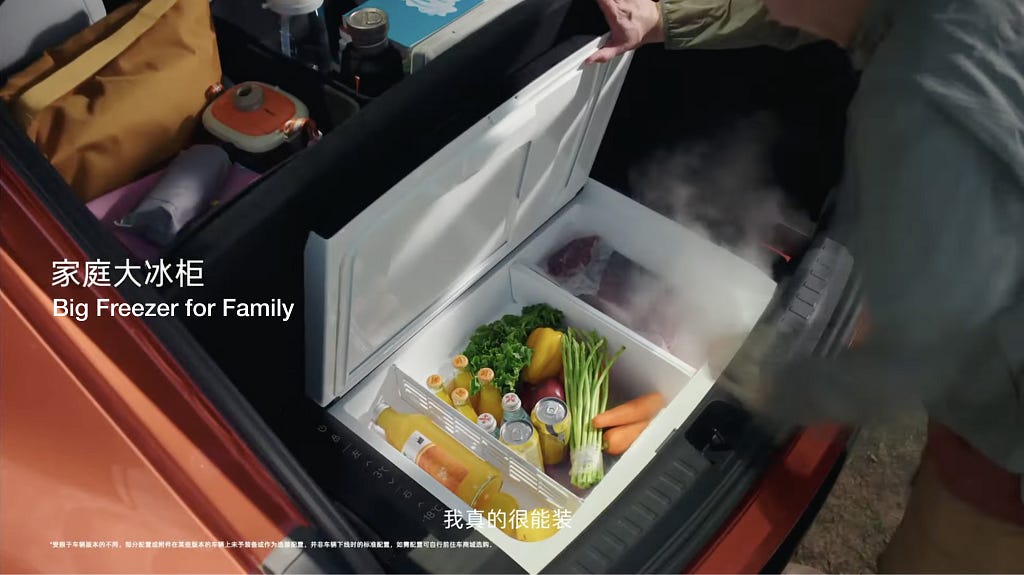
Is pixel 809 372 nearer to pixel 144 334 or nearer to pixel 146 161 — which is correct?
pixel 144 334

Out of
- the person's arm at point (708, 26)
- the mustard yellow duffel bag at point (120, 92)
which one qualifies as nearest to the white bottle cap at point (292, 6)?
the mustard yellow duffel bag at point (120, 92)

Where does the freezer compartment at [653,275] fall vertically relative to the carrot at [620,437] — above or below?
above

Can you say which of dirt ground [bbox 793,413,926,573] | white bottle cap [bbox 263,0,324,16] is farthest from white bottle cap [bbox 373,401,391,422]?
dirt ground [bbox 793,413,926,573]

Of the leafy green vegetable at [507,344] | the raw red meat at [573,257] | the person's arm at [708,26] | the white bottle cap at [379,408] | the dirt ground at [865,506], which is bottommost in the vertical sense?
the dirt ground at [865,506]

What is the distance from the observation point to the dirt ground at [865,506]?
1798mm

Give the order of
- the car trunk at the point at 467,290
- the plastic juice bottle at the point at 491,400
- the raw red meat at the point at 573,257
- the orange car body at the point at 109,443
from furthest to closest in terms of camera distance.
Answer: the raw red meat at the point at 573,257, the plastic juice bottle at the point at 491,400, the car trunk at the point at 467,290, the orange car body at the point at 109,443

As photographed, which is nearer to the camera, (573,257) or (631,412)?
(631,412)

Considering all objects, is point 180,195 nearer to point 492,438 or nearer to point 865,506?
point 492,438

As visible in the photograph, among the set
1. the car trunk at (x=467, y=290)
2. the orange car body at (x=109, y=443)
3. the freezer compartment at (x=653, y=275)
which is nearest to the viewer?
the orange car body at (x=109, y=443)

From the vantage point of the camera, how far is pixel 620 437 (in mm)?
1542

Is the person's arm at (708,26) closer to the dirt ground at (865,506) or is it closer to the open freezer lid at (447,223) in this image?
the open freezer lid at (447,223)

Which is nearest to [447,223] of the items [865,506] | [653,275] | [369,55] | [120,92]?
[369,55]

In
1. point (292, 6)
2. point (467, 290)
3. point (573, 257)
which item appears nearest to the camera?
point (292, 6)

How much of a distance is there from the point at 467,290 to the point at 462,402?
251 millimetres
